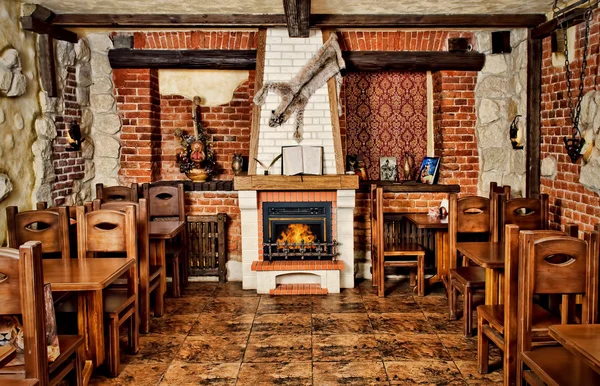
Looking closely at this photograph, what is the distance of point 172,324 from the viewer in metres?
4.46

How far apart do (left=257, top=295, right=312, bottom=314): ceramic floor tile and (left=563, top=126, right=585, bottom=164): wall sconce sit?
2399 mm

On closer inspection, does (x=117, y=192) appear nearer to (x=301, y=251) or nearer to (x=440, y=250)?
(x=301, y=251)

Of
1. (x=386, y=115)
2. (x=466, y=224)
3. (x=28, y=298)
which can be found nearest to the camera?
(x=28, y=298)

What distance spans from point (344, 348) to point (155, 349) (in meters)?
1.29

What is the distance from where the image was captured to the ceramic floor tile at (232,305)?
4797 mm

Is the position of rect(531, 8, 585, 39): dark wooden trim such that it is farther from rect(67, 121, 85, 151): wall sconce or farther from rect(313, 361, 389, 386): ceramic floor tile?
rect(67, 121, 85, 151): wall sconce

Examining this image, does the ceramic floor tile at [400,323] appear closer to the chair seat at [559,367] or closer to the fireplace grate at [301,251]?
the fireplace grate at [301,251]

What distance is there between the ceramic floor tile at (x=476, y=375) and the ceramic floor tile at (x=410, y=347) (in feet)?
0.47

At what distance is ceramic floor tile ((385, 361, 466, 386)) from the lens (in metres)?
3.38

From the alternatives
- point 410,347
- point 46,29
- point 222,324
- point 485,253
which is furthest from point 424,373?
point 46,29

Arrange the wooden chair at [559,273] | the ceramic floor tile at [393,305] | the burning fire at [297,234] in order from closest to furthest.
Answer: the wooden chair at [559,273] → the ceramic floor tile at [393,305] → the burning fire at [297,234]

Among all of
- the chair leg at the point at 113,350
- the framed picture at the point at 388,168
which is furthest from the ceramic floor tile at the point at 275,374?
the framed picture at the point at 388,168

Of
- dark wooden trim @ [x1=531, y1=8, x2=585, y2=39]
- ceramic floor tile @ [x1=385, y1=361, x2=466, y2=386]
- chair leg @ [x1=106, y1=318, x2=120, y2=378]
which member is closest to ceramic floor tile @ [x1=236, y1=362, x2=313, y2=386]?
ceramic floor tile @ [x1=385, y1=361, x2=466, y2=386]

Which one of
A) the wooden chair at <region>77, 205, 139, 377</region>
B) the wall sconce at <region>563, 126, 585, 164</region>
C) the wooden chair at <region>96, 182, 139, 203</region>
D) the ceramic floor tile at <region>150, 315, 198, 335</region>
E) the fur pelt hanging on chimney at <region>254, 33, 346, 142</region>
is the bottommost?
the ceramic floor tile at <region>150, 315, 198, 335</region>
